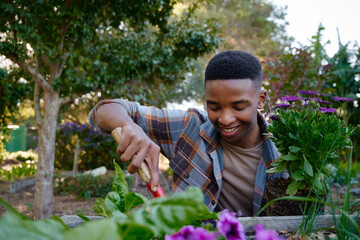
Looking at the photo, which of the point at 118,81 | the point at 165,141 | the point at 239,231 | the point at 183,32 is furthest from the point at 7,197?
the point at 239,231

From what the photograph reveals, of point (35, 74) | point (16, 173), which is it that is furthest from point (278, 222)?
point (16, 173)

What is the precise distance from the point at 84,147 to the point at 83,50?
4520mm

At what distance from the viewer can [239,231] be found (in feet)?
1.83

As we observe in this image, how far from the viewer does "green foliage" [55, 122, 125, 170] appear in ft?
26.0

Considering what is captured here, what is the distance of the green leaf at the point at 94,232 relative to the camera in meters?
0.35

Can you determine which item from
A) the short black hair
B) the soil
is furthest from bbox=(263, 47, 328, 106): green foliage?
the soil

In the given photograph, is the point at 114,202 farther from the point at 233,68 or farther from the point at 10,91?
the point at 10,91

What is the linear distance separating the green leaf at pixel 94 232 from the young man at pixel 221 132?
3.03 ft

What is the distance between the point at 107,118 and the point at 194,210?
130 centimetres

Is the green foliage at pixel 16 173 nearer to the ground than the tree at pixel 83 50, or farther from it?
nearer to the ground

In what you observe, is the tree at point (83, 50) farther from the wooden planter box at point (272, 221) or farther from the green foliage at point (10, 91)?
the wooden planter box at point (272, 221)

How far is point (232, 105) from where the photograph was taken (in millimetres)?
1534

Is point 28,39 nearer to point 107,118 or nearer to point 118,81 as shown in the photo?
point 118,81

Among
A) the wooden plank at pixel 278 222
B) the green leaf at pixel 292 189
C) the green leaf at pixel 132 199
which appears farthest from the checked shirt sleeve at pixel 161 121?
the green leaf at pixel 132 199
